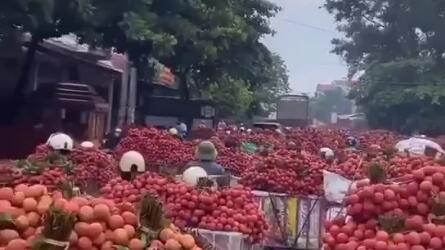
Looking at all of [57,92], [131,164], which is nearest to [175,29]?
[57,92]

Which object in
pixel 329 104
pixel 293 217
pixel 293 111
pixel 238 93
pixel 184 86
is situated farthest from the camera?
pixel 329 104

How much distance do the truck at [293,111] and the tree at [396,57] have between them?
2.43 m

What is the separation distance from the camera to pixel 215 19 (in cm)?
2238

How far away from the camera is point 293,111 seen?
47.3 m

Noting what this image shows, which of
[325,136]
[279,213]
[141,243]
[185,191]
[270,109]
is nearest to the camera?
[141,243]

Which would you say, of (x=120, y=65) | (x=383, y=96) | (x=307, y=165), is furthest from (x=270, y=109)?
(x=307, y=165)

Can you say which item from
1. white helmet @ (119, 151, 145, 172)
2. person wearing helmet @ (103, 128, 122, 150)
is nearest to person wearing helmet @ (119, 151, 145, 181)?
white helmet @ (119, 151, 145, 172)

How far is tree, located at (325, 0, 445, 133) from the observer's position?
4125cm

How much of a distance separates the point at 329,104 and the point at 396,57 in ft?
185

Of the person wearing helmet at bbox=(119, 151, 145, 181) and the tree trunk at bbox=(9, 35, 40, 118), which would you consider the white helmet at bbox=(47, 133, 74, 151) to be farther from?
the tree trunk at bbox=(9, 35, 40, 118)

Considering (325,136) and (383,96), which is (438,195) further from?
(383,96)

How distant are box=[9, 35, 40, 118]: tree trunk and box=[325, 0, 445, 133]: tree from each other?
21652mm

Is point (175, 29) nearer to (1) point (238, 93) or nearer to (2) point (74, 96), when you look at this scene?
(2) point (74, 96)

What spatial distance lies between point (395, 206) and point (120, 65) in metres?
23.5
